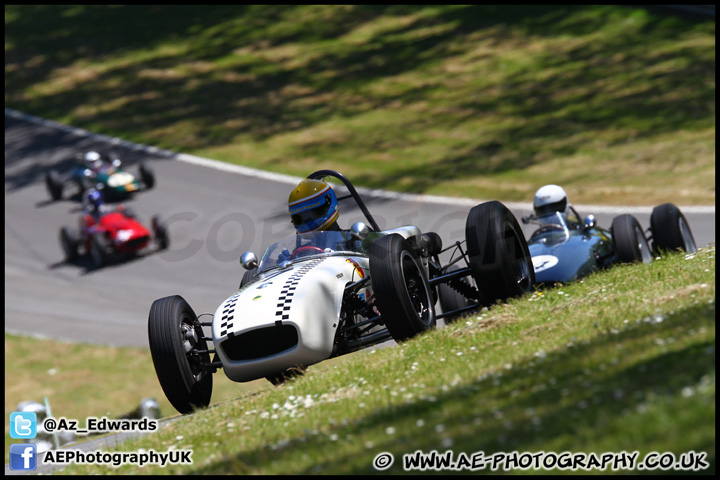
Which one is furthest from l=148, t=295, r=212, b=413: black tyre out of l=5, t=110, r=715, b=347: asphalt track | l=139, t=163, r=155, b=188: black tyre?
l=139, t=163, r=155, b=188: black tyre

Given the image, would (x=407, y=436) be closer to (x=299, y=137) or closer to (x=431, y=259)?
(x=431, y=259)

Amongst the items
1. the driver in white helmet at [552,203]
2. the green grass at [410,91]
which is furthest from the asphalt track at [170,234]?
the driver in white helmet at [552,203]

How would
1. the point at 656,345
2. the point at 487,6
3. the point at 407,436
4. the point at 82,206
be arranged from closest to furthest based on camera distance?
the point at 407,436
the point at 656,345
the point at 82,206
the point at 487,6

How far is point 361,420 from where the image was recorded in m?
5.97

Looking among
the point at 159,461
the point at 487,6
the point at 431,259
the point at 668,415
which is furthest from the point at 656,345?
the point at 487,6

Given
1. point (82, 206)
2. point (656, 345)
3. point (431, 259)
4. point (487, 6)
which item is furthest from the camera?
point (487, 6)

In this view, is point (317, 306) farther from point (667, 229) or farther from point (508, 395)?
point (667, 229)

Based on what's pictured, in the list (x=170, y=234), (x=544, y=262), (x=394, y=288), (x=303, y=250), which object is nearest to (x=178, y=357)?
(x=303, y=250)

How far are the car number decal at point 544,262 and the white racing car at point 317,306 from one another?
57.7 inches

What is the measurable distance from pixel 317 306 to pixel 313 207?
1840 millimetres

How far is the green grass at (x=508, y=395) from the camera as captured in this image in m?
4.62

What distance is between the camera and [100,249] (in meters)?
21.7

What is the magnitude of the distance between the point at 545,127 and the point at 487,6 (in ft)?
39.5

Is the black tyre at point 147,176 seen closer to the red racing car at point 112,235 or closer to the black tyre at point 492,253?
the red racing car at point 112,235
